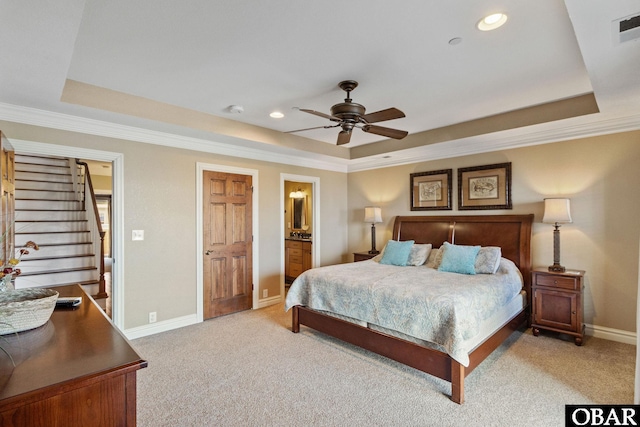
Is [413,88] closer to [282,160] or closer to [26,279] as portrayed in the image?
[282,160]

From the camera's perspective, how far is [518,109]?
3727 millimetres

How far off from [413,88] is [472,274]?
2102 millimetres

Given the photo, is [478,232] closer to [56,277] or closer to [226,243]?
[226,243]

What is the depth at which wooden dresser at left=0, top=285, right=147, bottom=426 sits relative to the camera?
0.98m

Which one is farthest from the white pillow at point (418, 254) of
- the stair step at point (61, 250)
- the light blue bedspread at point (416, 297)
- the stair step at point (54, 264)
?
the stair step at point (61, 250)

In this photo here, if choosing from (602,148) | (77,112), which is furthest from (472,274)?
(77,112)

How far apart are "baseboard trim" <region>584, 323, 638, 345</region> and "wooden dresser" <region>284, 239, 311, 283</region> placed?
12.9ft

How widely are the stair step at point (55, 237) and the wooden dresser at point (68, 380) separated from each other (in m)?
4.50

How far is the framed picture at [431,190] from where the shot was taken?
4.73m

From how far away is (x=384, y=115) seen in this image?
8.71ft

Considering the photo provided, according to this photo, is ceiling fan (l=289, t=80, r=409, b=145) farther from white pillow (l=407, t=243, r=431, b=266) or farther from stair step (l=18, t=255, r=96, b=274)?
stair step (l=18, t=255, r=96, b=274)

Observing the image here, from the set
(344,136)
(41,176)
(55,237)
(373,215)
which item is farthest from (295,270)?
(41,176)

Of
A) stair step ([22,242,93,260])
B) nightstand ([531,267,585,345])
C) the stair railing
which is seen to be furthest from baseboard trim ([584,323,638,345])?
stair step ([22,242,93,260])

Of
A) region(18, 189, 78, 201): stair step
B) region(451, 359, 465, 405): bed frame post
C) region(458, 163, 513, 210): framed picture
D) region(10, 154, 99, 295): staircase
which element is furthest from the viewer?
region(18, 189, 78, 201): stair step
